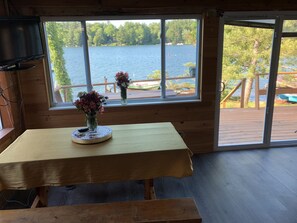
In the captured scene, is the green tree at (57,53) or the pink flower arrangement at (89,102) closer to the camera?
the pink flower arrangement at (89,102)

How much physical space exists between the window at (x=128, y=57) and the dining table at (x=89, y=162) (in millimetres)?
1501

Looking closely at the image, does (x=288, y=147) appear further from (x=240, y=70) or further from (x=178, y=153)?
(x=178, y=153)

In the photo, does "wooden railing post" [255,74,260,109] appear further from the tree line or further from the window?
the tree line

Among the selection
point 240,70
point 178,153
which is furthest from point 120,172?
point 240,70

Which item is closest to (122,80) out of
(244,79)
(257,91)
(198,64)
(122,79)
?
(122,79)

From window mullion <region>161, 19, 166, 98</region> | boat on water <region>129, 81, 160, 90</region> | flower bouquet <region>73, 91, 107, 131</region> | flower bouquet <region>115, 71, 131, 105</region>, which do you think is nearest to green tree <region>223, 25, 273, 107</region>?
window mullion <region>161, 19, 166, 98</region>

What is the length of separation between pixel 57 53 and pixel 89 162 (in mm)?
2083

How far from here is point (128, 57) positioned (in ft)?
12.3

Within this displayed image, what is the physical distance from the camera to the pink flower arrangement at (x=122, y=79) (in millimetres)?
3615

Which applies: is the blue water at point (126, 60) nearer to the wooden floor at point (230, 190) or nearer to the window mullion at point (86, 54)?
the window mullion at point (86, 54)

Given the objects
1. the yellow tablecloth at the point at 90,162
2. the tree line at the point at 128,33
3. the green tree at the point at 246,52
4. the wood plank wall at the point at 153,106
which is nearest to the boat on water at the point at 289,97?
the green tree at the point at 246,52

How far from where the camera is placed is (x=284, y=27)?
380cm

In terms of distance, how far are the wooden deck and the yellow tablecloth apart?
207 cm

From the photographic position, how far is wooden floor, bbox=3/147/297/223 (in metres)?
2.61
